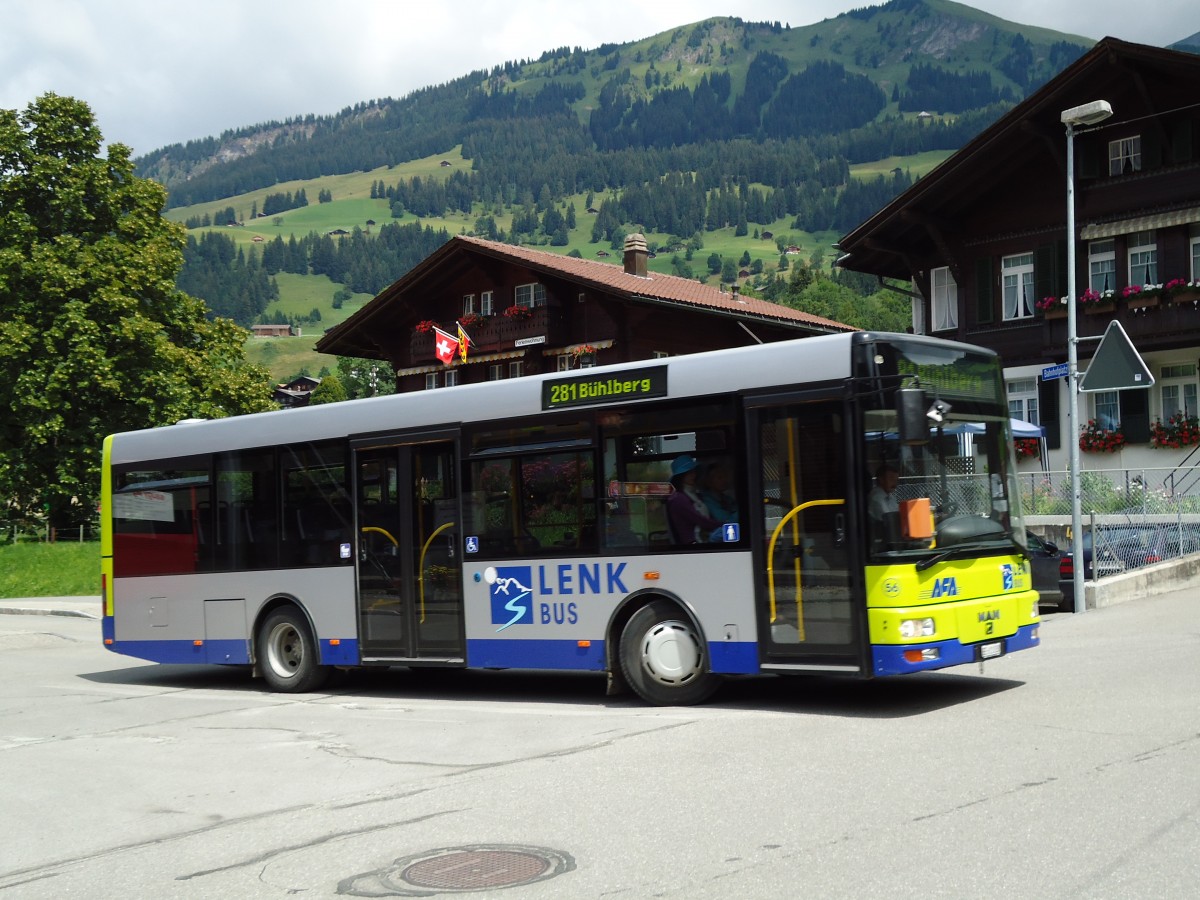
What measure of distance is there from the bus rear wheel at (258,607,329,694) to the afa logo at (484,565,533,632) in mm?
2622

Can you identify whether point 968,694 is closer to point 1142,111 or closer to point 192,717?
point 192,717

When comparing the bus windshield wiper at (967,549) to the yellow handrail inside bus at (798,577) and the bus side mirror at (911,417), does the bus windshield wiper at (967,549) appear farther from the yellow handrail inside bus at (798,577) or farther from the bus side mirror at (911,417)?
the bus side mirror at (911,417)

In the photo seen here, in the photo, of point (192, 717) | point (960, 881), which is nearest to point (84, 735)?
point (192, 717)

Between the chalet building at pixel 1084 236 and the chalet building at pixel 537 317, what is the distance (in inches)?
289

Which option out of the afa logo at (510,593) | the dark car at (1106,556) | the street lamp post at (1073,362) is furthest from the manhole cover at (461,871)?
the dark car at (1106,556)

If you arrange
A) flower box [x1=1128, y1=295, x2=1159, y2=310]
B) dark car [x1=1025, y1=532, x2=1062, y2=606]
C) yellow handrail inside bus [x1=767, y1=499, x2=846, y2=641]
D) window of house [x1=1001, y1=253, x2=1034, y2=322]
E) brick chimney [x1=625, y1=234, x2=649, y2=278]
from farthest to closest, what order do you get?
brick chimney [x1=625, y1=234, x2=649, y2=278] < window of house [x1=1001, y1=253, x2=1034, y2=322] < flower box [x1=1128, y1=295, x2=1159, y2=310] < dark car [x1=1025, y1=532, x2=1062, y2=606] < yellow handrail inside bus [x1=767, y1=499, x2=846, y2=641]

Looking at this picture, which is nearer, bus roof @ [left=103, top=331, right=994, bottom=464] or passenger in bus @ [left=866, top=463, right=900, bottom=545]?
passenger in bus @ [left=866, top=463, right=900, bottom=545]

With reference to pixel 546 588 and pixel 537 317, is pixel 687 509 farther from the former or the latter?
pixel 537 317

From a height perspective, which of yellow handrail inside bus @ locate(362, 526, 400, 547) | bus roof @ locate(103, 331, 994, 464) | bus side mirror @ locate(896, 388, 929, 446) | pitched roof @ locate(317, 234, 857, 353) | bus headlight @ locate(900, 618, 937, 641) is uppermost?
pitched roof @ locate(317, 234, 857, 353)

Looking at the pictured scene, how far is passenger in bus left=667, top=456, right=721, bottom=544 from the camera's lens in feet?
36.2

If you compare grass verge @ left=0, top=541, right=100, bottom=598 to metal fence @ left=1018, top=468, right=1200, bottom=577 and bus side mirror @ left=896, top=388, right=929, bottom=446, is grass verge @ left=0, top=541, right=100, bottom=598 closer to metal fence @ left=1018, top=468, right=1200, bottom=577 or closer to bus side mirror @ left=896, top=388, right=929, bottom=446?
metal fence @ left=1018, top=468, right=1200, bottom=577

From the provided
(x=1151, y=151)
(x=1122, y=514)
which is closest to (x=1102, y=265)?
(x=1151, y=151)

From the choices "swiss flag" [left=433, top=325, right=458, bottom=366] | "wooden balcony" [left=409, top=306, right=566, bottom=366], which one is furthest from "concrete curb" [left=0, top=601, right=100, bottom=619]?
"wooden balcony" [left=409, top=306, right=566, bottom=366]

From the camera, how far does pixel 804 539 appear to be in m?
10.4
